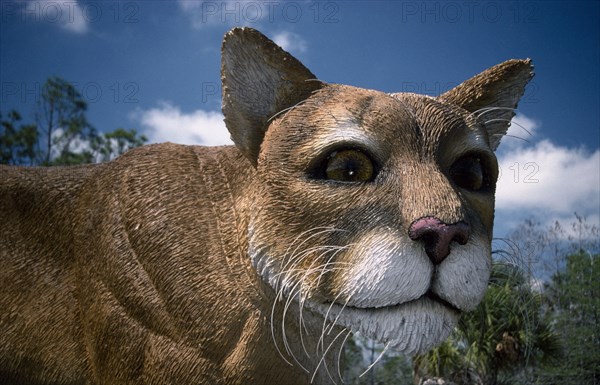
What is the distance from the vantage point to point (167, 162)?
2.70m

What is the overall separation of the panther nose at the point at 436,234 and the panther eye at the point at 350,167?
34 cm

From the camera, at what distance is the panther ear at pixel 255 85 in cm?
238

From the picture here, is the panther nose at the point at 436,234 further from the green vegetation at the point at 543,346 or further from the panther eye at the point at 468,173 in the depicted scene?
the green vegetation at the point at 543,346

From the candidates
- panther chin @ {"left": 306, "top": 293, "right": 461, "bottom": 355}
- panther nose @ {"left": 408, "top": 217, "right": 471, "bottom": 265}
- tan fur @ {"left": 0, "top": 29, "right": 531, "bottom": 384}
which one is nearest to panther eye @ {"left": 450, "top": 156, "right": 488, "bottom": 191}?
tan fur @ {"left": 0, "top": 29, "right": 531, "bottom": 384}

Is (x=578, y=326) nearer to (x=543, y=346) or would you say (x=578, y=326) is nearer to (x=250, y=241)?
(x=543, y=346)

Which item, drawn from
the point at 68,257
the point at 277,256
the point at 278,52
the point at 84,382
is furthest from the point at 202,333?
the point at 278,52

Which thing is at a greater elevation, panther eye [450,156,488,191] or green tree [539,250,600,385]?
panther eye [450,156,488,191]

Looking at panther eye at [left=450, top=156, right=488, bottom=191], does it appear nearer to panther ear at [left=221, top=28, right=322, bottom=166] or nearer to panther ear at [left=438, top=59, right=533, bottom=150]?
panther ear at [left=438, top=59, right=533, bottom=150]

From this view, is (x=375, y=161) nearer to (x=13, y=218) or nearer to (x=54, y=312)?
(x=54, y=312)

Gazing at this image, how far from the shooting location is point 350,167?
2.13 m

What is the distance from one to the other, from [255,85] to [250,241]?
73 cm

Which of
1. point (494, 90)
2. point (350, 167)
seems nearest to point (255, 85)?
point (350, 167)

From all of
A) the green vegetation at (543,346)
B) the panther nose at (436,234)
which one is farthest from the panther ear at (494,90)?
the green vegetation at (543,346)

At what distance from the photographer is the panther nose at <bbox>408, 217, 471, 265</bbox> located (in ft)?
6.04
